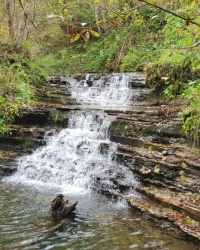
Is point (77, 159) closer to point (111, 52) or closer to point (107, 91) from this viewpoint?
point (107, 91)

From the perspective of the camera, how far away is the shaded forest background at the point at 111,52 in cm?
685

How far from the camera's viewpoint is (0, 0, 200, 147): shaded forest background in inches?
270

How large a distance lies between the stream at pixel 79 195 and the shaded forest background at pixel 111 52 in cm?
196

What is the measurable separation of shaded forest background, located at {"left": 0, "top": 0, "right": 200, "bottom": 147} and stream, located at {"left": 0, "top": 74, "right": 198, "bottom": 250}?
1.96 m

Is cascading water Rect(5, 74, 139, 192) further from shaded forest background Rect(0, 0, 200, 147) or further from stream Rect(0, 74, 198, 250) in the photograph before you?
shaded forest background Rect(0, 0, 200, 147)

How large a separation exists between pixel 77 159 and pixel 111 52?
1171 centimetres

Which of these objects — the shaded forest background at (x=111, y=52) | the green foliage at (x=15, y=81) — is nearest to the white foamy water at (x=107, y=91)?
the shaded forest background at (x=111, y=52)

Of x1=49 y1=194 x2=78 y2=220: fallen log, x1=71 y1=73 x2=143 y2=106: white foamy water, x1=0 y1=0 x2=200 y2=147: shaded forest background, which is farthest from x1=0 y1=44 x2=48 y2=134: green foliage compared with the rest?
x1=49 y1=194 x2=78 y2=220: fallen log

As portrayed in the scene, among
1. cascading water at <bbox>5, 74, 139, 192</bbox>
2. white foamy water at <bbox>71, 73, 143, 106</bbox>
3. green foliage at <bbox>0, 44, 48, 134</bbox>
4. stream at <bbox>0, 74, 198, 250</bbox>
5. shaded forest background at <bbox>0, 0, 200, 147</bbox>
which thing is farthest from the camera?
white foamy water at <bbox>71, 73, 143, 106</bbox>

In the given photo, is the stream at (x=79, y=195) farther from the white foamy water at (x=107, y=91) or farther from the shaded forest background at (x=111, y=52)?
the shaded forest background at (x=111, y=52)

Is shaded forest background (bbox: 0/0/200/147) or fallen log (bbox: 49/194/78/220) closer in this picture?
fallen log (bbox: 49/194/78/220)

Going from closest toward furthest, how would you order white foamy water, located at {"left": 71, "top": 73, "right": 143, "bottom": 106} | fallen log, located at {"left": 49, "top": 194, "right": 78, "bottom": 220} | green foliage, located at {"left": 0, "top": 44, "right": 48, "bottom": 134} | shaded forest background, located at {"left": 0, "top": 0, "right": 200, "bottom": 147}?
fallen log, located at {"left": 49, "top": 194, "right": 78, "bottom": 220} < shaded forest background, located at {"left": 0, "top": 0, "right": 200, "bottom": 147} < green foliage, located at {"left": 0, "top": 44, "right": 48, "bottom": 134} < white foamy water, located at {"left": 71, "top": 73, "right": 143, "bottom": 106}

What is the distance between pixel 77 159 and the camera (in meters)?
8.77

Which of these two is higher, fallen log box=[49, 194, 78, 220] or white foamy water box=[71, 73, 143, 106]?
white foamy water box=[71, 73, 143, 106]
